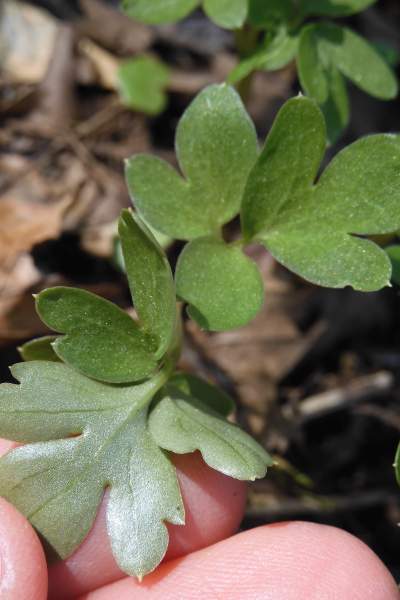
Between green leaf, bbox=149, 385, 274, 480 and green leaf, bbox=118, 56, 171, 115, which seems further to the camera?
green leaf, bbox=118, 56, 171, 115

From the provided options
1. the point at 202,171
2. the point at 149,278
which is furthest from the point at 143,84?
the point at 149,278

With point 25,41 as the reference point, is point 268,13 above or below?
above

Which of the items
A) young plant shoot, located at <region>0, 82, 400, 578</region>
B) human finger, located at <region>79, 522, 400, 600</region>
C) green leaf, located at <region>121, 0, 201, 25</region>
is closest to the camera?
young plant shoot, located at <region>0, 82, 400, 578</region>

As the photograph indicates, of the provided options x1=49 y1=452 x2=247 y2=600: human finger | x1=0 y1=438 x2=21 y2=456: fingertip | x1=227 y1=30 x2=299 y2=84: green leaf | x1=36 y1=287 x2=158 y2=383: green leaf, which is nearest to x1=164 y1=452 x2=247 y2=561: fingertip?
x1=49 y1=452 x2=247 y2=600: human finger

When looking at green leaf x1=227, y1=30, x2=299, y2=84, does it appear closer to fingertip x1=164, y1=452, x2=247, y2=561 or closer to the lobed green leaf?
the lobed green leaf

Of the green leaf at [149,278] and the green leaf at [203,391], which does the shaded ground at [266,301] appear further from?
the green leaf at [149,278]

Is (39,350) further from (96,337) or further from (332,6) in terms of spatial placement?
(332,6)

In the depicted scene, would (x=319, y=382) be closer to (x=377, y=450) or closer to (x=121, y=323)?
(x=377, y=450)

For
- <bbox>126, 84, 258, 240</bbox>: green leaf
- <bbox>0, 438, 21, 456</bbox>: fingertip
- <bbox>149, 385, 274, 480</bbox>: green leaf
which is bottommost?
<bbox>0, 438, 21, 456</bbox>: fingertip
